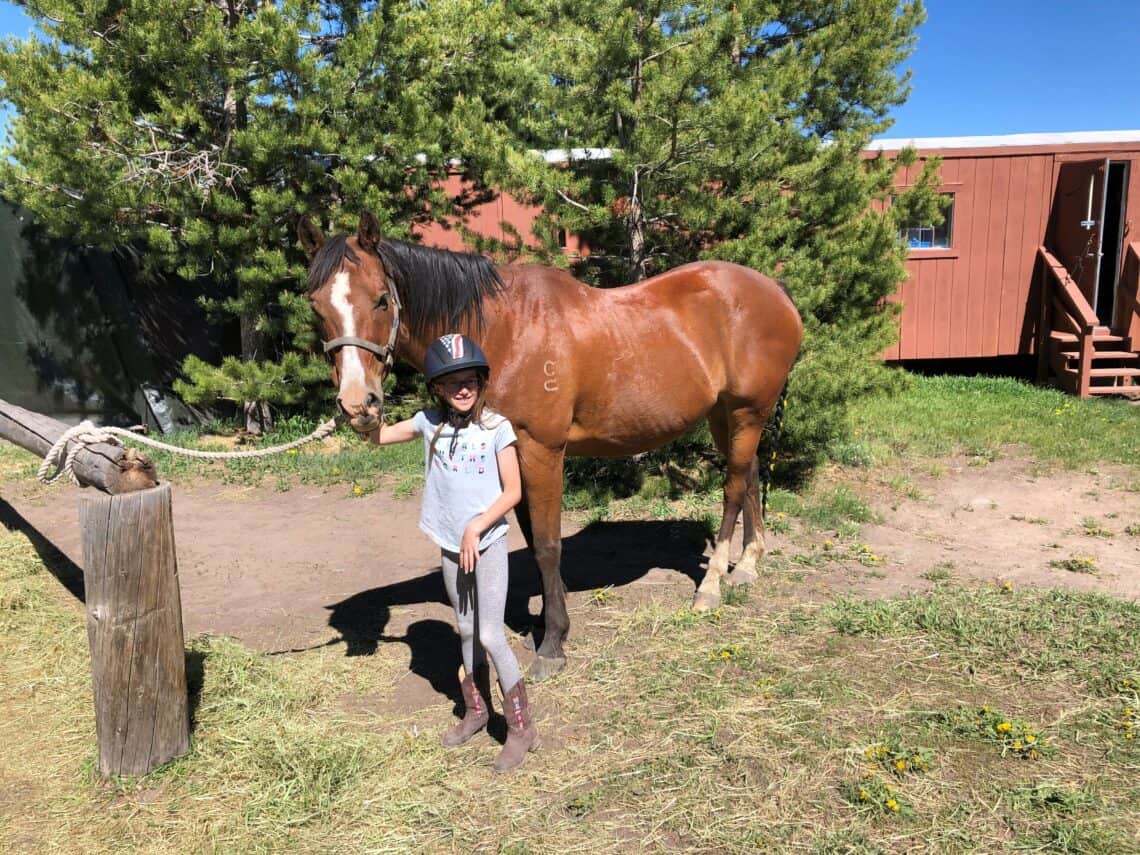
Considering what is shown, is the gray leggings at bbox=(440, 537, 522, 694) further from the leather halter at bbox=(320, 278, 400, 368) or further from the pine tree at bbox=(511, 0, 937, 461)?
the pine tree at bbox=(511, 0, 937, 461)

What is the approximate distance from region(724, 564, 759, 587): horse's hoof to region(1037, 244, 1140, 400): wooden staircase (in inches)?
295

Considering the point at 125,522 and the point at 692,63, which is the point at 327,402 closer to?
the point at 692,63

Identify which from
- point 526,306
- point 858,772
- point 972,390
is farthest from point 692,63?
point 972,390

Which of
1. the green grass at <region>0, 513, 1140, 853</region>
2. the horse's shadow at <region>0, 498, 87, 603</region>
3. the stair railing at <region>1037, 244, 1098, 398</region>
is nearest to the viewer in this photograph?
the green grass at <region>0, 513, 1140, 853</region>

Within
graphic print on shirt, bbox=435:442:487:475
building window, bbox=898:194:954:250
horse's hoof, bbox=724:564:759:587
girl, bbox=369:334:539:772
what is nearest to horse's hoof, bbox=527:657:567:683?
girl, bbox=369:334:539:772

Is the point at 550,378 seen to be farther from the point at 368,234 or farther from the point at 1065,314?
the point at 1065,314

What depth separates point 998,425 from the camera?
8.06 m

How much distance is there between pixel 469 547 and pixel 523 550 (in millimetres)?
2723

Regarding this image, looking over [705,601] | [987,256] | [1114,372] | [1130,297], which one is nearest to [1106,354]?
[1114,372]

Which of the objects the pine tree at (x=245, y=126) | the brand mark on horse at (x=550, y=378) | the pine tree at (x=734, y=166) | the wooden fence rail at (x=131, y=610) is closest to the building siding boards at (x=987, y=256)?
the pine tree at (x=734, y=166)

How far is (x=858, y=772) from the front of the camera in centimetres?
255

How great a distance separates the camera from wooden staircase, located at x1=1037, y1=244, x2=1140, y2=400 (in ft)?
31.2

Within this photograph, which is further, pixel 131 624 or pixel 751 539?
pixel 751 539

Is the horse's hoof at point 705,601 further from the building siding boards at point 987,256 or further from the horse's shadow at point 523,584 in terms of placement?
the building siding boards at point 987,256
